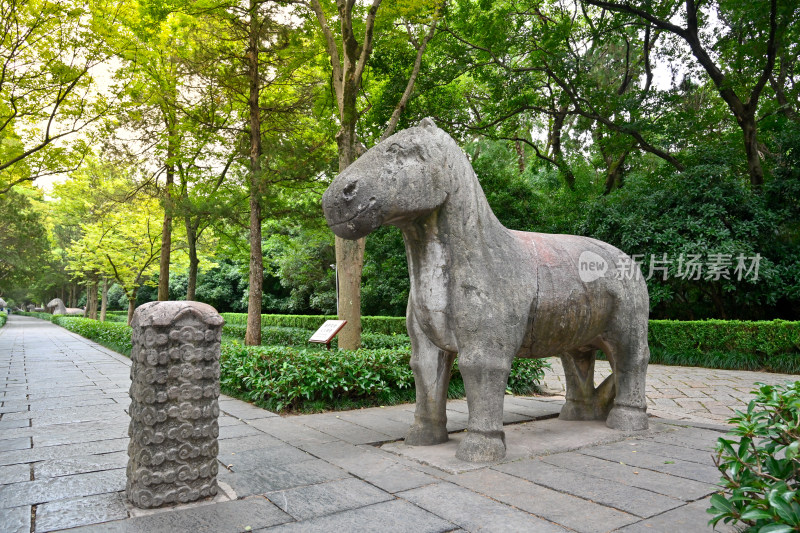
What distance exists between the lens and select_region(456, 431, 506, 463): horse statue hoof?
12.1ft

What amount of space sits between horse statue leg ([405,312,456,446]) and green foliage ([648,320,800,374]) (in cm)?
890

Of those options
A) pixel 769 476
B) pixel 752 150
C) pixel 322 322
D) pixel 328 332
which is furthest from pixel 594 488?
pixel 322 322

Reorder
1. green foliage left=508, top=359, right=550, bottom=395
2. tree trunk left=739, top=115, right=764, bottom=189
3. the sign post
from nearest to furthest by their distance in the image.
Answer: green foliage left=508, top=359, right=550, bottom=395 < the sign post < tree trunk left=739, top=115, right=764, bottom=189

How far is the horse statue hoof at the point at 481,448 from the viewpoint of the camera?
369 cm

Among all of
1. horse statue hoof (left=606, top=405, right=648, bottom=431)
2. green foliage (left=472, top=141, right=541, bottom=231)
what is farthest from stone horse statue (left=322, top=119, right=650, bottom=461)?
green foliage (left=472, top=141, right=541, bottom=231)

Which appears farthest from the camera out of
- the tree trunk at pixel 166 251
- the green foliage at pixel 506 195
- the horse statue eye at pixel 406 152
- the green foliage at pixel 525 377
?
the green foliage at pixel 506 195

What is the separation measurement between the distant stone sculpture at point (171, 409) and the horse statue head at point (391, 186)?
112 centimetres

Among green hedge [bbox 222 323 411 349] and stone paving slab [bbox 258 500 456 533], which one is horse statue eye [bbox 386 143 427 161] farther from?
green hedge [bbox 222 323 411 349]

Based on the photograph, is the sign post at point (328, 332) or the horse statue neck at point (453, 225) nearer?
the horse statue neck at point (453, 225)

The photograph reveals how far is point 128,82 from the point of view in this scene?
1223 centimetres

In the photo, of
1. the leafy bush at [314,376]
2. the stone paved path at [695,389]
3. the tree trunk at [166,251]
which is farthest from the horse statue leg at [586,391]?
the tree trunk at [166,251]

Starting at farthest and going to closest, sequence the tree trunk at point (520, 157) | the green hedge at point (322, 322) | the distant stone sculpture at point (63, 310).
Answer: the distant stone sculpture at point (63, 310) < the tree trunk at point (520, 157) < the green hedge at point (322, 322)

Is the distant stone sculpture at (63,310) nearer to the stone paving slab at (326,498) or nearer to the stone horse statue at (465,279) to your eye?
the stone horse statue at (465,279)

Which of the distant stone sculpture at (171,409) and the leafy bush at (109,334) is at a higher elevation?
the distant stone sculpture at (171,409)
